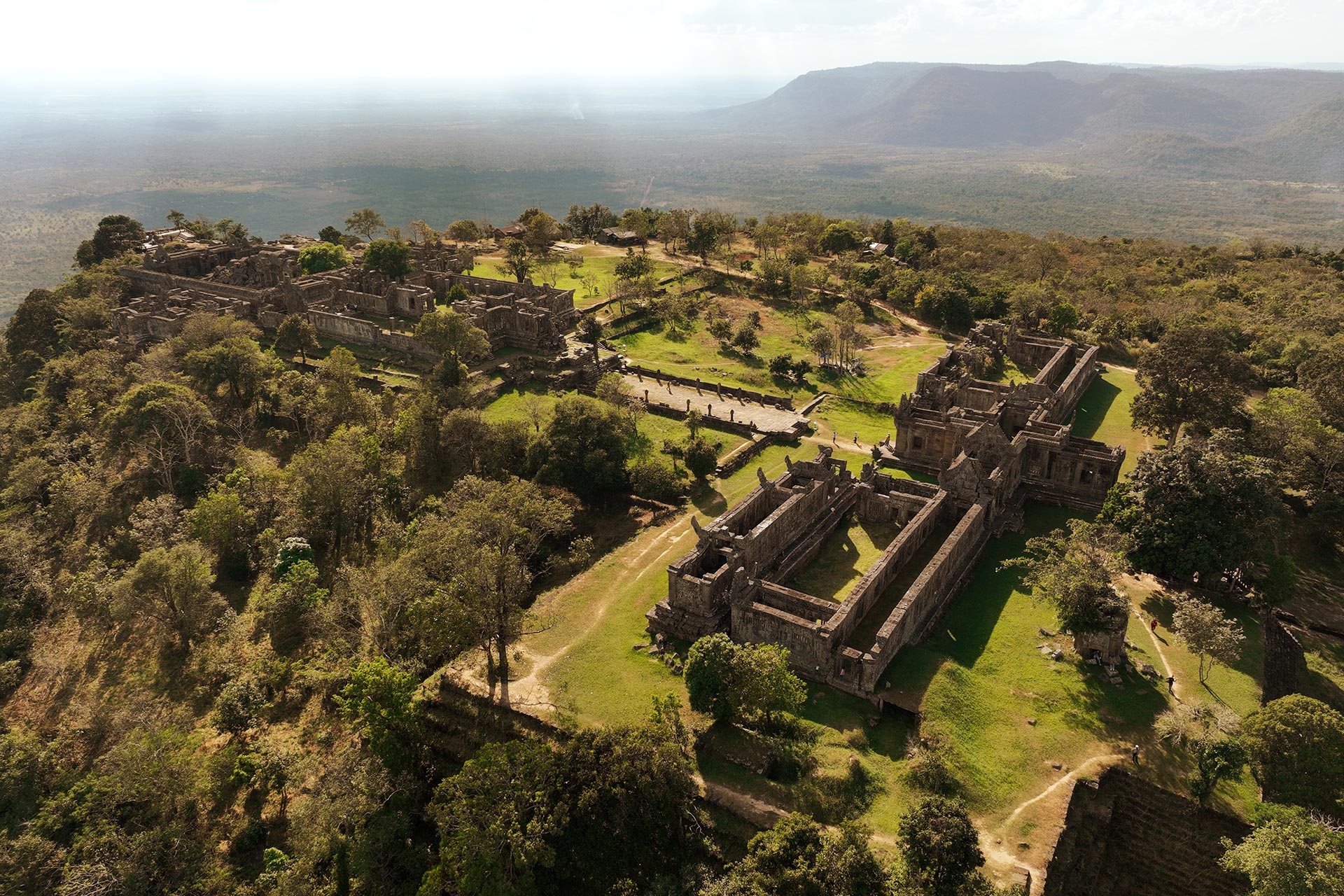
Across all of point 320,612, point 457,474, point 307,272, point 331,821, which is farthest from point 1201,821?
point 307,272

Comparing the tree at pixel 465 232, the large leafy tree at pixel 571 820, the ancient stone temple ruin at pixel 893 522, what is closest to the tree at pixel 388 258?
the tree at pixel 465 232

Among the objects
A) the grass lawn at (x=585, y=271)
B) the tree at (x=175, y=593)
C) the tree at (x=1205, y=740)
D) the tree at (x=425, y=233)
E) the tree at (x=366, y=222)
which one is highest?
the tree at (x=366, y=222)

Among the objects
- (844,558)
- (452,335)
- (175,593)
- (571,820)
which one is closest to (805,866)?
(571,820)

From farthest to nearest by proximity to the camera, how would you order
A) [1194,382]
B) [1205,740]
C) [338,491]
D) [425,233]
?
1. [425,233]
2. [1194,382]
3. [338,491]
4. [1205,740]

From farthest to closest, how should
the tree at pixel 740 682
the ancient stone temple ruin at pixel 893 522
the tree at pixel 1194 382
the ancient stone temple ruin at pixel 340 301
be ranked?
the ancient stone temple ruin at pixel 340 301
the tree at pixel 1194 382
the ancient stone temple ruin at pixel 893 522
the tree at pixel 740 682

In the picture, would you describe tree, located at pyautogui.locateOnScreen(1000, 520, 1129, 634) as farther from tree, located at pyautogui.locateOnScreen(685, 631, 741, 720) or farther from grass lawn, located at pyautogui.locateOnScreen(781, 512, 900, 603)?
tree, located at pyautogui.locateOnScreen(685, 631, 741, 720)

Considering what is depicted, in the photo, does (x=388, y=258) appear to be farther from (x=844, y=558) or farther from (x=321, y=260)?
(x=844, y=558)

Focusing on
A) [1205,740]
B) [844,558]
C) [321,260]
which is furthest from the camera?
[321,260]

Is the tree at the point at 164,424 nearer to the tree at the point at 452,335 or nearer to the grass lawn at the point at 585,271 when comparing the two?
the tree at the point at 452,335
